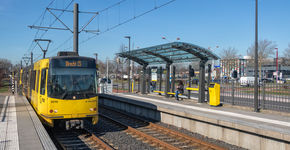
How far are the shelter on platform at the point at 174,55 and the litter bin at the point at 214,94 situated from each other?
92cm

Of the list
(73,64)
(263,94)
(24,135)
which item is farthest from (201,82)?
(24,135)

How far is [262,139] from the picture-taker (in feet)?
26.1

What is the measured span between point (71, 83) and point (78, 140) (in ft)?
6.81

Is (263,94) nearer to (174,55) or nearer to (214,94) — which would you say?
(214,94)

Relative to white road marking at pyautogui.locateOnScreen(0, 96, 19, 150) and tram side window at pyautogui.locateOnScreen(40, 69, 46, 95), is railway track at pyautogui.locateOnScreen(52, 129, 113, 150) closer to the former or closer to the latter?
white road marking at pyautogui.locateOnScreen(0, 96, 19, 150)

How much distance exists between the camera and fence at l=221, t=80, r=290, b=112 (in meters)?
11.6

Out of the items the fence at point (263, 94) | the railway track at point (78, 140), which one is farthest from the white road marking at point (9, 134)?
the fence at point (263, 94)

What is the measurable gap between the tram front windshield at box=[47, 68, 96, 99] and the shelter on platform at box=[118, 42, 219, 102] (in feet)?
19.4

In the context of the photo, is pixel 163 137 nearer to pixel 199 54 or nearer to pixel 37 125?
pixel 37 125

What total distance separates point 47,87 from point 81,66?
143cm

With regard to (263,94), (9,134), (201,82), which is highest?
→ (201,82)

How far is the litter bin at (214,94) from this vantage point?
45.2 feet

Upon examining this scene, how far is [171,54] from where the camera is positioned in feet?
56.3

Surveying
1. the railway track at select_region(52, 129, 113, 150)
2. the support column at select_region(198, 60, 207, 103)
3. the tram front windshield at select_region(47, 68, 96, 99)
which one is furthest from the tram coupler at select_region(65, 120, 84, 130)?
the support column at select_region(198, 60, 207, 103)
